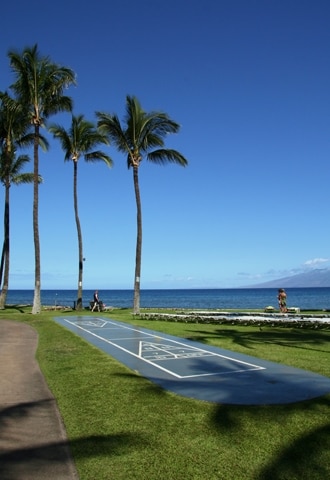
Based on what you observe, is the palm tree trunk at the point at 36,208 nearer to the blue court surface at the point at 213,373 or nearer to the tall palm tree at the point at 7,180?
the tall palm tree at the point at 7,180

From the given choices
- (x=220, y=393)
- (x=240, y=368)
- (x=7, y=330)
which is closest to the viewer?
(x=220, y=393)

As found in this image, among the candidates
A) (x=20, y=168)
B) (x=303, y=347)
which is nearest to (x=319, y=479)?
(x=303, y=347)

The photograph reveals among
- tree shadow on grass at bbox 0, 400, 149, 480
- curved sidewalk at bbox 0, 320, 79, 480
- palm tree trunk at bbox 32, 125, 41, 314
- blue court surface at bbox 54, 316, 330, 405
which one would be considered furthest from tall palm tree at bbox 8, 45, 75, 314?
tree shadow on grass at bbox 0, 400, 149, 480

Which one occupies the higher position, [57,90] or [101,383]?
[57,90]

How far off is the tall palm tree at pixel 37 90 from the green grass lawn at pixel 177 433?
60.5 ft

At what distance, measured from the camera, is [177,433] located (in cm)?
513

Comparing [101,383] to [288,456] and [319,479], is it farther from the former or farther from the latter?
[319,479]

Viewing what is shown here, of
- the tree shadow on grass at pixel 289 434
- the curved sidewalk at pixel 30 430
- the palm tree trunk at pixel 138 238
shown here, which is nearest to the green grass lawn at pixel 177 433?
the tree shadow on grass at pixel 289 434

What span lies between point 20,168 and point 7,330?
21.9m

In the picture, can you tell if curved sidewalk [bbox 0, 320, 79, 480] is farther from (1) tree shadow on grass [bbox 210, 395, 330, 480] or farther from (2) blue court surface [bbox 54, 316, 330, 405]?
(2) blue court surface [bbox 54, 316, 330, 405]

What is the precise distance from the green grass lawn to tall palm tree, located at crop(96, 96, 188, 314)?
18010mm

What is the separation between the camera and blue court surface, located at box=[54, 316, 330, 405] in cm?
677

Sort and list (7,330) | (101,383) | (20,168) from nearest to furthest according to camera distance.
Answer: (101,383)
(7,330)
(20,168)

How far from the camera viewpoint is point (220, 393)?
6.88 meters
